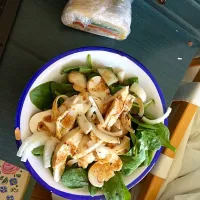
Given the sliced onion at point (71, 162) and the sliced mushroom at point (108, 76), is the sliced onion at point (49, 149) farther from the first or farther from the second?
the sliced mushroom at point (108, 76)

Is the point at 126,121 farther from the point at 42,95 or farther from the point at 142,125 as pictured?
the point at 42,95

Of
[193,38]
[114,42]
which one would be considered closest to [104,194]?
[114,42]

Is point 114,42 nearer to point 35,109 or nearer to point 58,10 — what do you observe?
point 58,10

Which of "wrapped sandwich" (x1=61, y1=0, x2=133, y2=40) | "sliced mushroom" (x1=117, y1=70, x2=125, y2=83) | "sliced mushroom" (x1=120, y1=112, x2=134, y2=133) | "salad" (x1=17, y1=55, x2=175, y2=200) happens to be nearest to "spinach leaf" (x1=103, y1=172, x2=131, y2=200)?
"salad" (x1=17, y1=55, x2=175, y2=200)

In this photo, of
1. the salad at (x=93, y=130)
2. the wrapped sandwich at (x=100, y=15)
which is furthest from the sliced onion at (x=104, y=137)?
the wrapped sandwich at (x=100, y=15)

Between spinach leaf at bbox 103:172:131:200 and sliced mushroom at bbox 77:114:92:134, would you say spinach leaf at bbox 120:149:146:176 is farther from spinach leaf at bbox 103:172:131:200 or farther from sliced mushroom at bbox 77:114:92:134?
sliced mushroom at bbox 77:114:92:134
